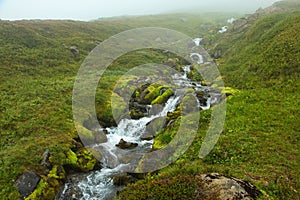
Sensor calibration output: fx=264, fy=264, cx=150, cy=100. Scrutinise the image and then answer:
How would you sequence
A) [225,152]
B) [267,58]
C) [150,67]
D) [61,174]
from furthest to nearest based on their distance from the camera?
[150,67], [267,58], [61,174], [225,152]

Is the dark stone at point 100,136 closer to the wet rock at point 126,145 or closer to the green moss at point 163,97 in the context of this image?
the wet rock at point 126,145

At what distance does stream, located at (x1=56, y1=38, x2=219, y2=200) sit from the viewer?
17672 millimetres

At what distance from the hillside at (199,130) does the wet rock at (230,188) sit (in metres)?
0.53

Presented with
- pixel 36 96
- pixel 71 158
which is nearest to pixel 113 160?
pixel 71 158

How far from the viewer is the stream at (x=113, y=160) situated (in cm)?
1767

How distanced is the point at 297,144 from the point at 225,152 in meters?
4.75

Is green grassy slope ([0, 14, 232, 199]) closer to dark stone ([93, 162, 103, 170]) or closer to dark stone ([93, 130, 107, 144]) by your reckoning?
dark stone ([93, 130, 107, 144])

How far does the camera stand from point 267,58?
3497 centimetres

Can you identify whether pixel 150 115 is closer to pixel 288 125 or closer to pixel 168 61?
pixel 288 125

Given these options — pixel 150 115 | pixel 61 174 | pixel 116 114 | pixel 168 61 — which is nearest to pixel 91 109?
pixel 116 114

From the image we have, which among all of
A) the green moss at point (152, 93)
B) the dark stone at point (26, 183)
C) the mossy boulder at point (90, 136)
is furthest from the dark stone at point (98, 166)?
the green moss at point (152, 93)

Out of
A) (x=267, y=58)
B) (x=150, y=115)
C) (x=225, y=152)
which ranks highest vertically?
(x=267, y=58)

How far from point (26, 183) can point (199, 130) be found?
13022 millimetres

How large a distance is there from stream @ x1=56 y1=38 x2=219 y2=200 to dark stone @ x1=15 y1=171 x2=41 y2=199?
71.4 inches
